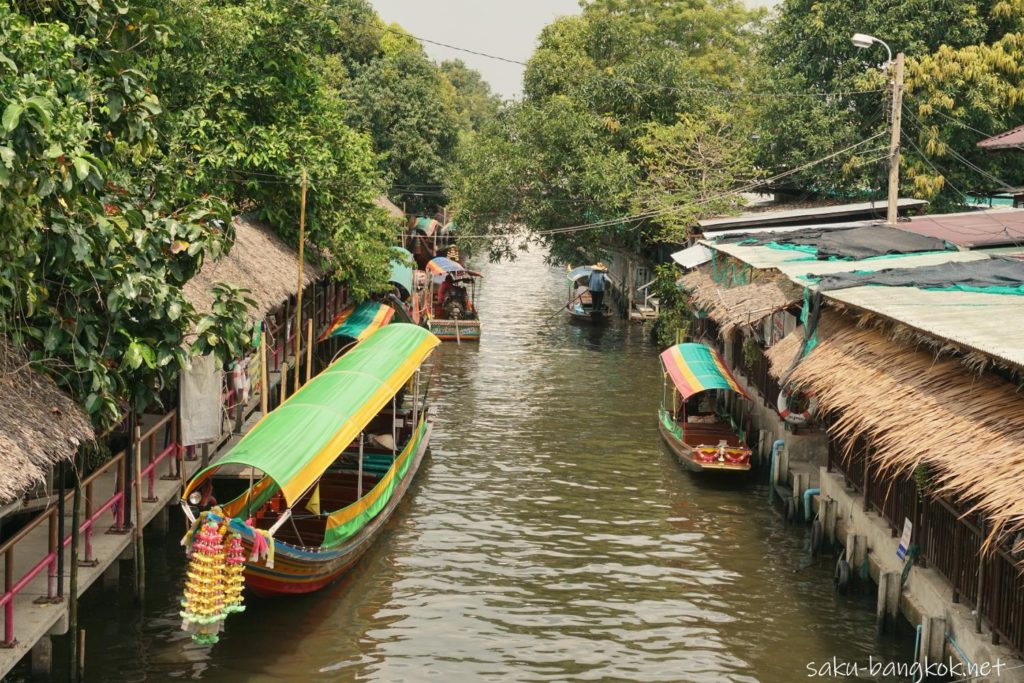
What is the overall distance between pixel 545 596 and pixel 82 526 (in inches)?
267

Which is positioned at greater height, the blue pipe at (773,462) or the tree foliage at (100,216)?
the tree foliage at (100,216)

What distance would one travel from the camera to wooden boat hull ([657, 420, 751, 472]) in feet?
73.6

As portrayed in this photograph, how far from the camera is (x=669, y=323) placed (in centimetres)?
3606

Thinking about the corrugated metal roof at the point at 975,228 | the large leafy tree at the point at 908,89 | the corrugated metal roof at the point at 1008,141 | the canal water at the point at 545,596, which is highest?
the large leafy tree at the point at 908,89

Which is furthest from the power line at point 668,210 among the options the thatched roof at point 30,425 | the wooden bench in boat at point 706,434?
the thatched roof at point 30,425

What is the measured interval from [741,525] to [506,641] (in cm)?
673

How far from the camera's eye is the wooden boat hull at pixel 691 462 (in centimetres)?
2242

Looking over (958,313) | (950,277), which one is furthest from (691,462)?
(958,313)

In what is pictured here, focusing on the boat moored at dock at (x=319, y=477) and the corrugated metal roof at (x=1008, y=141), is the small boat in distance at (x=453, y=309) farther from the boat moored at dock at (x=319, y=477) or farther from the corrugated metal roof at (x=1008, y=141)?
the corrugated metal roof at (x=1008, y=141)

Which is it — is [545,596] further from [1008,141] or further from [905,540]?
[1008,141]

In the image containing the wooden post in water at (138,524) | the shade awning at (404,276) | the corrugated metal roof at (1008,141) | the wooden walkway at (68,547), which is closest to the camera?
the wooden walkway at (68,547)

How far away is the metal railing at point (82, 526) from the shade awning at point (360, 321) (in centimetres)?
1206

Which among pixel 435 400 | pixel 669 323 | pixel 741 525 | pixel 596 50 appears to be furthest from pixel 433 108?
pixel 741 525

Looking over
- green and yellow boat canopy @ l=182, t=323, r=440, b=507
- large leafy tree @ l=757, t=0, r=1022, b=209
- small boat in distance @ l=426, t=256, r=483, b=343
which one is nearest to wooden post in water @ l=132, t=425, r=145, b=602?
green and yellow boat canopy @ l=182, t=323, r=440, b=507
